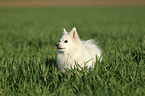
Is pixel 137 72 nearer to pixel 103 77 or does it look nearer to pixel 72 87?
pixel 103 77

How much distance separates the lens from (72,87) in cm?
263

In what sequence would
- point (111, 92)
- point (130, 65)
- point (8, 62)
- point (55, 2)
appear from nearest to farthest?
point (111, 92)
point (130, 65)
point (8, 62)
point (55, 2)

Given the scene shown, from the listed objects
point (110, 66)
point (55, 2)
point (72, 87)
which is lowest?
point (72, 87)

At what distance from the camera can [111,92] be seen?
233 cm

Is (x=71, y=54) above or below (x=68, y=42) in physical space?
below

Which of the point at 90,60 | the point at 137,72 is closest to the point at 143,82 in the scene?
the point at 137,72

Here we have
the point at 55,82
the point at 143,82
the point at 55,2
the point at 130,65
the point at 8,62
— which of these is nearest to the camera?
the point at 143,82

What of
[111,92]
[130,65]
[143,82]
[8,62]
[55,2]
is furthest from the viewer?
[55,2]

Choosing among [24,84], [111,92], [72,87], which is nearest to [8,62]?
[24,84]

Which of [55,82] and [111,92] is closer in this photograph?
[111,92]

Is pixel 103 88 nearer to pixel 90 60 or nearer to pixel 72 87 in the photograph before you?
pixel 72 87

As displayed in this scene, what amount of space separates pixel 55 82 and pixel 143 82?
1.53 metres

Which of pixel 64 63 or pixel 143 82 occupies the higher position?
pixel 64 63

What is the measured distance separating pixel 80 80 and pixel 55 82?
0.47 m
